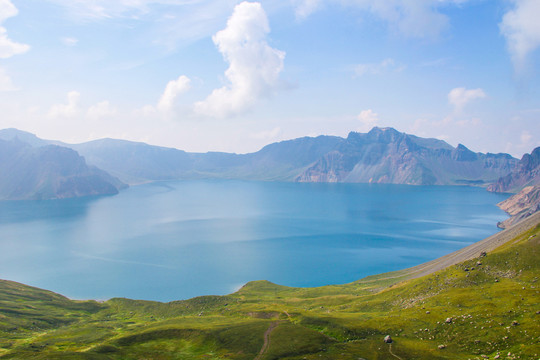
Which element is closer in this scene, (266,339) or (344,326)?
(266,339)

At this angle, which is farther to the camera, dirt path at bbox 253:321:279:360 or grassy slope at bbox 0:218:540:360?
dirt path at bbox 253:321:279:360

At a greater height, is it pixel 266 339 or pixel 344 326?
pixel 344 326

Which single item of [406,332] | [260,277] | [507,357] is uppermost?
[507,357]

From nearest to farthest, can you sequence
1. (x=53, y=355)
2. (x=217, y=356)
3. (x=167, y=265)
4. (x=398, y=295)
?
(x=53, y=355) < (x=217, y=356) < (x=398, y=295) < (x=167, y=265)

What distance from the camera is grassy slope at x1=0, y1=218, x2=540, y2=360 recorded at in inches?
1759

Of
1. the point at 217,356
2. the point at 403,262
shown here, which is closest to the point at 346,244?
the point at 403,262

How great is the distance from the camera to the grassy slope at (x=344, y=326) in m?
44.7

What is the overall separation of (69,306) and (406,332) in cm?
9256

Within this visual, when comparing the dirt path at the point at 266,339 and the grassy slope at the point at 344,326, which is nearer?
the grassy slope at the point at 344,326

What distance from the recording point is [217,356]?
50.7 metres

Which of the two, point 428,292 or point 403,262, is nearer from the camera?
point 428,292

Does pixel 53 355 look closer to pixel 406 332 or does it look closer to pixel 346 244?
pixel 406 332

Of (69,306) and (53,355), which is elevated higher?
(53,355)

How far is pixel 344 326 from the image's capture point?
5597cm
